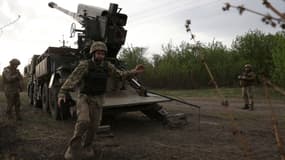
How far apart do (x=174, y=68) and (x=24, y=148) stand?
29.6m

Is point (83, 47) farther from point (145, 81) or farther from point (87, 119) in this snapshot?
point (145, 81)

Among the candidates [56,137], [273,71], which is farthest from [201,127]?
[273,71]

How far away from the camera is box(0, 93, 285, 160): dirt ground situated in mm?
6123

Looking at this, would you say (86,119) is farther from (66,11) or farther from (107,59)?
(66,11)

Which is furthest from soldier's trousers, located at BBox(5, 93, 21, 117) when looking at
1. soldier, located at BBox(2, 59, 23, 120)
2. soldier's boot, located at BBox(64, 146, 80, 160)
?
soldier's boot, located at BBox(64, 146, 80, 160)

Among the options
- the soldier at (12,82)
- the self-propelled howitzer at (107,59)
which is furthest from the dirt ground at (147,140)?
the soldier at (12,82)

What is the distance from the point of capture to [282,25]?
107cm

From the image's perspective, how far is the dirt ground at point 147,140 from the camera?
20.1ft

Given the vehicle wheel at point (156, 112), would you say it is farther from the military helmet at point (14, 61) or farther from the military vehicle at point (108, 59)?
the military helmet at point (14, 61)

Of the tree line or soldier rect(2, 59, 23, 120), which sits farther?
the tree line

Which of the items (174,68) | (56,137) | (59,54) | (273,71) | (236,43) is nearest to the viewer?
(56,137)

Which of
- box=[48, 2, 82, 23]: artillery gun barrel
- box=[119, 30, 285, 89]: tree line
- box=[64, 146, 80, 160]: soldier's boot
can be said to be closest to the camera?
box=[64, 146, 80, 160]: soldier's boot

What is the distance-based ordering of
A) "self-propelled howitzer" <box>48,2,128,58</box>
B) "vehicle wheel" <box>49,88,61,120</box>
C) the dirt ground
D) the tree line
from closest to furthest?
the dirt ground < "self-propelled howitzer" <box>48,2,128,58</box> < "vehicle wheel" <box>49,88,61,120</box> < the tree line

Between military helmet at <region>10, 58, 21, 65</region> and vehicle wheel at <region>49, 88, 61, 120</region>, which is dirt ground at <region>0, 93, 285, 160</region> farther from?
military helmet at <region>10, 58, 21, 65</region>
